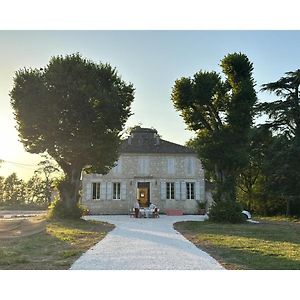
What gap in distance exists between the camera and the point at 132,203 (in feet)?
87.0

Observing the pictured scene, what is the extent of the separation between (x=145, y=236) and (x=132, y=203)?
15.0 meters

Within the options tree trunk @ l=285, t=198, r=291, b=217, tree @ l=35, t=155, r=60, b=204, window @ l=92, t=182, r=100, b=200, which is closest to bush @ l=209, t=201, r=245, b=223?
tree trunk @ l=285, t=198, r=291, b=217

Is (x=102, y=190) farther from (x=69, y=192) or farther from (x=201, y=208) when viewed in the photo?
(x=69, y=192)

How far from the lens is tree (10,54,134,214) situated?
56.3 feet

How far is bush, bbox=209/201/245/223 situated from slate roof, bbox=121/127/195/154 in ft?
30.7

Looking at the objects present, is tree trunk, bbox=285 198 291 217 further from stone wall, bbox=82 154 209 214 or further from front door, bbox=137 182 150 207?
front door, bbox=137 182 150 207

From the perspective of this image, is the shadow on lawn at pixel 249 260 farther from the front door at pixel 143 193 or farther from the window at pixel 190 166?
the window at pixel 190 166

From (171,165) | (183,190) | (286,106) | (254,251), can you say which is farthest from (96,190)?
(254,251)

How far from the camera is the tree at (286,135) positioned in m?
21.4

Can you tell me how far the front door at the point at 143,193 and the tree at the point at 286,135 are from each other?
27.0 feet

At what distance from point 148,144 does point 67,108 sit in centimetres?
1141
